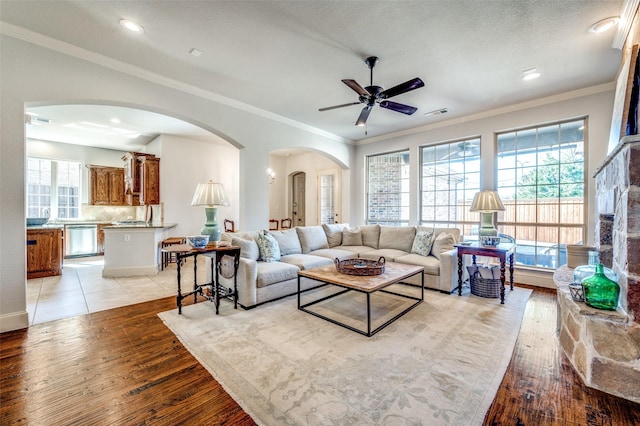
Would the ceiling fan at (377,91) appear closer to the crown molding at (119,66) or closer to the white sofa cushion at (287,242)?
the crown molding at (119,66)

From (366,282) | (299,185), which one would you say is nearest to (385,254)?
(366,282)

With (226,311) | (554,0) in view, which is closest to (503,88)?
(554,0)

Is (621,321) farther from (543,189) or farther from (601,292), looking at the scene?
(543,189)

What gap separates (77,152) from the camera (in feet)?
23.4

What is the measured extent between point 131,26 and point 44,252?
4596 mm

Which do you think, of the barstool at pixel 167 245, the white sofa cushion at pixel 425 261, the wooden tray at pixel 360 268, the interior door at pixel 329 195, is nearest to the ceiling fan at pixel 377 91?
the wooden tray at pixel 360 268

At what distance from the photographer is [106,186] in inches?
292

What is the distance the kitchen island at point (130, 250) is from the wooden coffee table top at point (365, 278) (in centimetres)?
350

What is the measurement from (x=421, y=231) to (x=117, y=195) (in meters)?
8.02

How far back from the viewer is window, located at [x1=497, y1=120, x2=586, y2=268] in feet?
13.4

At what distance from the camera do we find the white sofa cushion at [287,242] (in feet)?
13.9

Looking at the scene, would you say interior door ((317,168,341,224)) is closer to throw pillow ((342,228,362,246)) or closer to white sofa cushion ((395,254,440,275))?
throw pillow ((342,228,362,246))

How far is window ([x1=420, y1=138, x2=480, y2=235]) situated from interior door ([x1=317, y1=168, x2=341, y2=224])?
2359 mm

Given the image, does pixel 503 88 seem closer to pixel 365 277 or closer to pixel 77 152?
pixel 365 277
